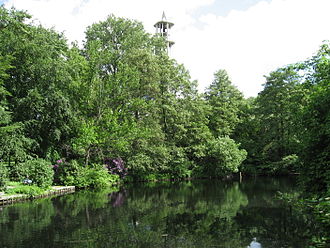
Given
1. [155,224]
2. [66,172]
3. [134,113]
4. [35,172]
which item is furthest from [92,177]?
[155,224]

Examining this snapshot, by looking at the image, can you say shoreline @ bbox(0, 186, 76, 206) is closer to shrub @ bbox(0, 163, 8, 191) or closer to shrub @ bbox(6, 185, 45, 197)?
A: shrub @ bbox(6, 185, 45, 197)

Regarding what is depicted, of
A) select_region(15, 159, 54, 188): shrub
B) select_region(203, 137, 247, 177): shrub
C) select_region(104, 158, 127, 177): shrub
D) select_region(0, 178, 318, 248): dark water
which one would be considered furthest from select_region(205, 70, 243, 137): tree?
select_region(0, 178, 318, 248): dark water

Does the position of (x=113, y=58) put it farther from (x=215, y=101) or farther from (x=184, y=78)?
(x=215, y=101)

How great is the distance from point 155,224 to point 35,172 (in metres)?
11.7

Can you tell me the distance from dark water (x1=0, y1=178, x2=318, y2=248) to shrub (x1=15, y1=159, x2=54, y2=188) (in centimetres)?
348

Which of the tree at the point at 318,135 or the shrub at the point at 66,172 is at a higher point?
the tree at the point at 318,135

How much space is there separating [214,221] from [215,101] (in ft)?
89.7

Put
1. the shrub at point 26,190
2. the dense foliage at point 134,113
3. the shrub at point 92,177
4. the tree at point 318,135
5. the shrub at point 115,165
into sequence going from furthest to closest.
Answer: the shrub at point 115,165 < the shrub at point 92,177 < the dense foliage at point 134,113 < the shrub at point 26,190 < the tree at point 318,135

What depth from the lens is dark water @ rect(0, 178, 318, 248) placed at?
29.2ft

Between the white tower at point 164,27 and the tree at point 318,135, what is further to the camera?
the white tower at point 164,27

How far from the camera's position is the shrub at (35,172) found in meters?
19.4

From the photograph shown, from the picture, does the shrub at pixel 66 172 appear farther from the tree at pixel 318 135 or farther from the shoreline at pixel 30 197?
the tree at pixel 318 135

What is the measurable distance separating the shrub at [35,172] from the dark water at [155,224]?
11.4 feet

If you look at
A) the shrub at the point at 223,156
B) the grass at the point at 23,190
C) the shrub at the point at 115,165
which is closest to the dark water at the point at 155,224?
the grass at the point at 23,190
